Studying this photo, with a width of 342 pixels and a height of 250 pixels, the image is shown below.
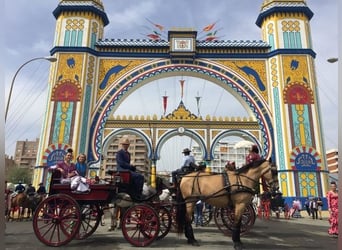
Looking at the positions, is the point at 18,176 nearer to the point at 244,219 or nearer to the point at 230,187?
the point at 244,219

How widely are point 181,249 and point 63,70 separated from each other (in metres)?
14.6

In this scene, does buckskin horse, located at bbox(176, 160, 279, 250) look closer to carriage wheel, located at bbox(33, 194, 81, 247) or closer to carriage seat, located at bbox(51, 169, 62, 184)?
Result: carriage wheel, located at bbox(33, 194, 81, 247)

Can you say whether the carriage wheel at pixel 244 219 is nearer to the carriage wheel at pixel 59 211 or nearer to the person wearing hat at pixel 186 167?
the person wearing hat at pixel 186 167

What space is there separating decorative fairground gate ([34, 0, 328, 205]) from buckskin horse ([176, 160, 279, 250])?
1099 centimetres

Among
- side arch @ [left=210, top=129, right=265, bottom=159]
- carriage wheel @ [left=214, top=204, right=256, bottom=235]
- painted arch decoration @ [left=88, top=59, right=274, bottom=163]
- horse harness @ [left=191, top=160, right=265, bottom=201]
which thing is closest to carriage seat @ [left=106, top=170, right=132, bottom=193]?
horse harness @ [left=191, top=160, right=265, bottom=201]

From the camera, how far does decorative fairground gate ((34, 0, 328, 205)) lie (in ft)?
51.5

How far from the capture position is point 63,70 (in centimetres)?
1688

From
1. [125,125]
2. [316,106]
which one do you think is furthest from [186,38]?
[316,106]

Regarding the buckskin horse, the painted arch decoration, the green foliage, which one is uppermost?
the painted arch decoration

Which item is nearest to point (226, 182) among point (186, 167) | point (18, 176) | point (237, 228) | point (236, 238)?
point (237, 228)

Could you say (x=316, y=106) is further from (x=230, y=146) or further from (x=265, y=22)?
(x=230, y=146)

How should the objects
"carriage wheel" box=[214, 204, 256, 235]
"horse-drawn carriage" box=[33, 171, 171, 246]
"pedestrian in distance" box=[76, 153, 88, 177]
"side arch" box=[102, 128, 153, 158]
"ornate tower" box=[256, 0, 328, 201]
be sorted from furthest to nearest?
1. "side arch" box=[102, 128, 153, 158]
2. "ornate tower" box=[256, 0, 328, 201]
3. "carriage wheel" box=[214, 204, 256, 235]
4. "pedestrian in distance" box=[76, 153, 88, 177]
5. "horse-drawn carriage" box=[33, 171, 171, 246]

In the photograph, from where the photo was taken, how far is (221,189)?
518cm

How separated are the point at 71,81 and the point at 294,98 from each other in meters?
12.2
